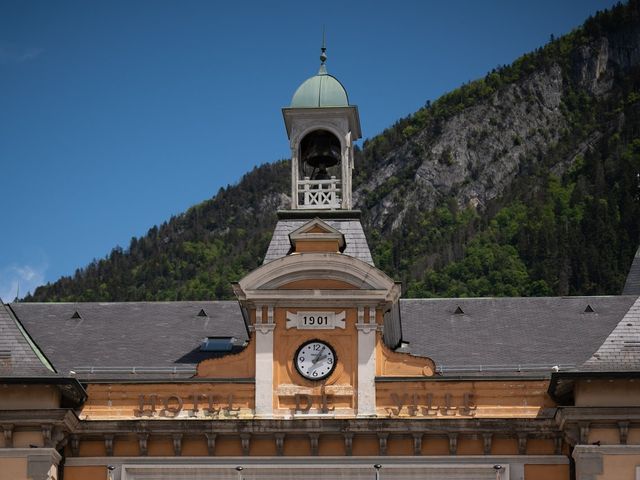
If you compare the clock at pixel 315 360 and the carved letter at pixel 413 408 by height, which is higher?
the clock at pixel 315 360

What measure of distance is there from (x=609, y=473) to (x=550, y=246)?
7088 centimetres

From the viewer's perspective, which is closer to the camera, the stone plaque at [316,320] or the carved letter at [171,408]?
the carved letter at [171,408]

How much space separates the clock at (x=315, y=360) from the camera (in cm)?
4228

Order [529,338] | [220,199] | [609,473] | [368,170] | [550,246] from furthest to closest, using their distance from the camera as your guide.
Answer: [368,170] → [220,199] → [550,246] → [529,338] → [609,473]

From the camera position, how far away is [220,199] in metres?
153

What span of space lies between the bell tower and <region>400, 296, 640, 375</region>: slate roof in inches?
184

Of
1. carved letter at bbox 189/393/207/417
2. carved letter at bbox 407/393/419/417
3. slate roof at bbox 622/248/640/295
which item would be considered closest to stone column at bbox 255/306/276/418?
carved letter at bbox 189/393/207/417

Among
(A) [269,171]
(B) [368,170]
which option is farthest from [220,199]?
(B) [368,170]

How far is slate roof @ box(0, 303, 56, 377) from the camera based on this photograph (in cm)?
4081

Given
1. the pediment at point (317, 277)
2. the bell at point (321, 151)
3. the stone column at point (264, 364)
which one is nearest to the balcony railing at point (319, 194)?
the bell at point (321, 151)

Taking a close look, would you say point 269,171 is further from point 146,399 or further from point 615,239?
point 146,399

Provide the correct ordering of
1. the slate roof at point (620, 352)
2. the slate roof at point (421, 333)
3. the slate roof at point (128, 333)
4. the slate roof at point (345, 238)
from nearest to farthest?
the slate roof at point (620, 352) < the slate roof at point (421, 333) < the slate roof at point (128, 333) < the slate roof at point (345, 238)

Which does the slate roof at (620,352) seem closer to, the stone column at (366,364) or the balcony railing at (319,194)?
the stone column at (366,364)

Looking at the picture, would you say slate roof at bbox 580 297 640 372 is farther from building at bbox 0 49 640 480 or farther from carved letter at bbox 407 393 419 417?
carved letter at bbox 407 393 419 417
